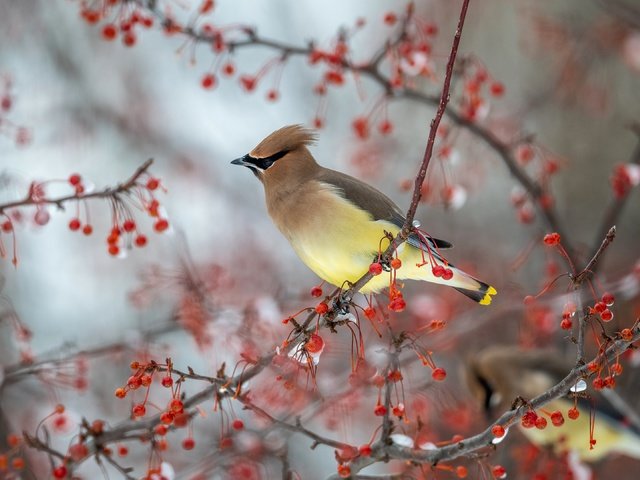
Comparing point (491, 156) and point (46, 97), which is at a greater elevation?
point (46, 97)

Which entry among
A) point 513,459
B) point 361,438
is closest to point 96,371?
point 361,438

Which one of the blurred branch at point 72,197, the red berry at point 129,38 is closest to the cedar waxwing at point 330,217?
the red berry at point 129,38

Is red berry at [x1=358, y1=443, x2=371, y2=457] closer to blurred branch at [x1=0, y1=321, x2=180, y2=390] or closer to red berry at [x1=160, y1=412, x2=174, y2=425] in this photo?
red berry at [x1=160, y1=412, x2=174, y2=425]

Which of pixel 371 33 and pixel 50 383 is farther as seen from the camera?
pixel 371 33

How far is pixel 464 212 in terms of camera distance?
8.73 meters

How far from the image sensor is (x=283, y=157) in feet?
11.6

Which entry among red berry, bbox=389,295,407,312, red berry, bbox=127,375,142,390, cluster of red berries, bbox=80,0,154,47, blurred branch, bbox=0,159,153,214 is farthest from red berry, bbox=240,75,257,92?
red berry, bbox=127,375,142,390

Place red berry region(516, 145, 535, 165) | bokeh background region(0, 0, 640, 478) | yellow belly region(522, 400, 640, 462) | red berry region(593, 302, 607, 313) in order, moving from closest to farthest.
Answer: red berry region(593, 302, 607, 313) < red berry region(516, 145, 535, 165) < yellow belly region(522, 400, 640, 462) < bokeh background region(0, 0, 640, 478)

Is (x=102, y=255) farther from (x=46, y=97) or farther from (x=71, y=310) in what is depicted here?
(x=46, y=97)

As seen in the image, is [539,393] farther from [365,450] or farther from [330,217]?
[365,450]

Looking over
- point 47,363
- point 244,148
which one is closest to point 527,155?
point 47,363

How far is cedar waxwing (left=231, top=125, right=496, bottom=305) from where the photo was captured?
3.28m

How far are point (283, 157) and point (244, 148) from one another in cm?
483

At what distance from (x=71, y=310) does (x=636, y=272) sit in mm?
5085
